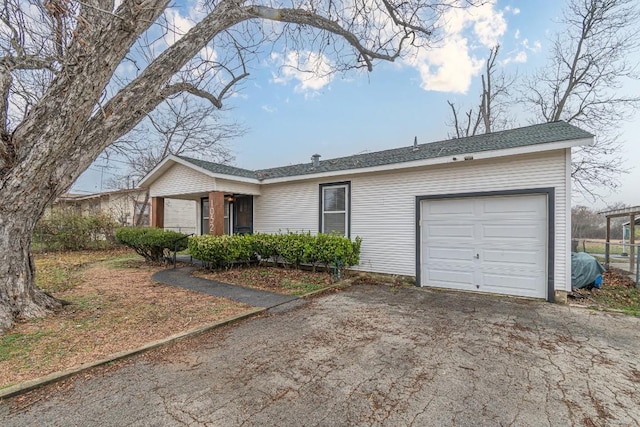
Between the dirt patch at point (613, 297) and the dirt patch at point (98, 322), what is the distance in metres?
6.61

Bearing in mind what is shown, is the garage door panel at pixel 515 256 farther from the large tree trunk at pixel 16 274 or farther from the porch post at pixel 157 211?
the porch post at pixel 157 211

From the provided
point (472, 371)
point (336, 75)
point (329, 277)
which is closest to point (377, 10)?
point (336, 75)

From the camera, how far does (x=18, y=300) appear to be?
167 inches

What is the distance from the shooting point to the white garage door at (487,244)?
19.3 ft

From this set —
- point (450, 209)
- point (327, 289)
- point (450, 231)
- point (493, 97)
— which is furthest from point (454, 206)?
point (493, 97)

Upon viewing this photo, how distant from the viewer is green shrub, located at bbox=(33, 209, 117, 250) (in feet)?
44.5

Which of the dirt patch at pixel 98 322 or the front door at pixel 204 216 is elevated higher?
the front door at pixel 204 216

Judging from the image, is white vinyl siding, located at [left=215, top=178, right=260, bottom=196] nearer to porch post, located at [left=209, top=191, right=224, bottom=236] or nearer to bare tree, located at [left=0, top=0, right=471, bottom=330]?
porch post, located at [left=209, top=191, right=224, bottom=236]

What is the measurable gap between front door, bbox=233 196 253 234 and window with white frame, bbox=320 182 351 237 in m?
3.13

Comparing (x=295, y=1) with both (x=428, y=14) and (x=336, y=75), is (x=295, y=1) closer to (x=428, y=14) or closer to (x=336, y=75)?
(x=336, y=75)

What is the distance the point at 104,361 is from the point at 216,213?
601 centimetres

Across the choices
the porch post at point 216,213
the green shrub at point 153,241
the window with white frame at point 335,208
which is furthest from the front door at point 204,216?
the window with white frame at point 335,208

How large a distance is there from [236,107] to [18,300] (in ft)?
27.2

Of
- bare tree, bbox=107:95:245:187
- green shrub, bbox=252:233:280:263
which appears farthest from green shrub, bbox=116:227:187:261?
bare tree, bbox=107:95:245:187
